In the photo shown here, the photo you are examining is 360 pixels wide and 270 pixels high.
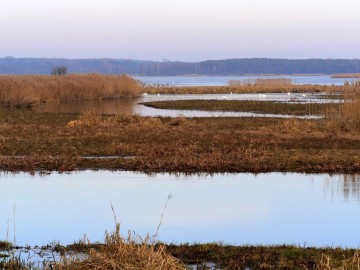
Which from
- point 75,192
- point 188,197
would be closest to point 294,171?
point 188,197

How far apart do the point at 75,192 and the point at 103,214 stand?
236 centimetres

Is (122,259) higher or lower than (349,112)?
lower

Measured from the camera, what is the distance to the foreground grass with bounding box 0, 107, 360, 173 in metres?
18.2

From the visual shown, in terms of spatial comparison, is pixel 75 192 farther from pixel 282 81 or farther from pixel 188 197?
pixel 282 81

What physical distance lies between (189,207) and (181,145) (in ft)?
27.0

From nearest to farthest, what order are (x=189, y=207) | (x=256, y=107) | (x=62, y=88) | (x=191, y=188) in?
(x=189, y=207), (x=191, y=188), (x=256, y=107), (x=62, y=88)

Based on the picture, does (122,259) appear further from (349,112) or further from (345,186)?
(349,112)

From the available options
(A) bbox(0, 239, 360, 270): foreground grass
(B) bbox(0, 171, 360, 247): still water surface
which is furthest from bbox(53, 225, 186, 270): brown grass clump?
(B) bbox(0, 171, 360, 247): still water surface

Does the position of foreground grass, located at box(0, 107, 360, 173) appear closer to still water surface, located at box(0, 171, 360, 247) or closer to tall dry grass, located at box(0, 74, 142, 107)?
still water surface, located at box(0, 171, 360, 247)

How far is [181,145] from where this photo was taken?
70.7ft

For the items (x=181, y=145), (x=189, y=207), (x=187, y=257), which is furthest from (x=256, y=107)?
(x=187, y=257)

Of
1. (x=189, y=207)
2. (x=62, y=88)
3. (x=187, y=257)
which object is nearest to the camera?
(x=187, y=257)

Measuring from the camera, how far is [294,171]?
17.9m

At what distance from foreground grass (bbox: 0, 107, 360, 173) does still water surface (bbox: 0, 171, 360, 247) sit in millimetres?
971
